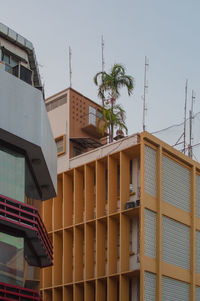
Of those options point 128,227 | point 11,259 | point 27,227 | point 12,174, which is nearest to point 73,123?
point 128,227

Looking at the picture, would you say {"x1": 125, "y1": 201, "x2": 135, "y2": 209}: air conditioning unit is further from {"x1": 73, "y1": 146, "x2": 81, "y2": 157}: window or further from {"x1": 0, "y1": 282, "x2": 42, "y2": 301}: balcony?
{"x1": 0, "y1": 282, "x2": 42, "y2": 301}: balcony

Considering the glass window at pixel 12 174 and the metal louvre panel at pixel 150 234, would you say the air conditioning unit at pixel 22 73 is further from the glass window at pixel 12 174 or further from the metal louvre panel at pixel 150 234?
the metal louvre panel at pixel 150 234

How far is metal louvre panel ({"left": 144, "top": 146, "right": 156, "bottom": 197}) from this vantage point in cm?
3934

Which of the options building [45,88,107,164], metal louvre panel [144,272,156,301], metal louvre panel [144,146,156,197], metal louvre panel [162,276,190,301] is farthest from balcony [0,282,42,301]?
building [45,88,107,164]

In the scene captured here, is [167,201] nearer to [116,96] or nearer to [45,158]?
[116,96]

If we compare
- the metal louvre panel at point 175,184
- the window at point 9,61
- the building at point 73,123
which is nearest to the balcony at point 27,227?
the window at point 9,61

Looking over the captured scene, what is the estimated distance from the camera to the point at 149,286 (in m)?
37.5

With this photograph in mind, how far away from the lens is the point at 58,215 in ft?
146

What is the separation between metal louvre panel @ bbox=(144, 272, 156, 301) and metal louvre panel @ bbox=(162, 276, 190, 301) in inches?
35.1

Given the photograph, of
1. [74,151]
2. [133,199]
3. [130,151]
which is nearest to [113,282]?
[133,199]

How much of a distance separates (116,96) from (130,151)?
976cm

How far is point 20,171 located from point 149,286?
1472 cm

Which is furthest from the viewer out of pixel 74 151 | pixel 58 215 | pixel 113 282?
pixel 74 151

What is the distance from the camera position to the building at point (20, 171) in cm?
2398
